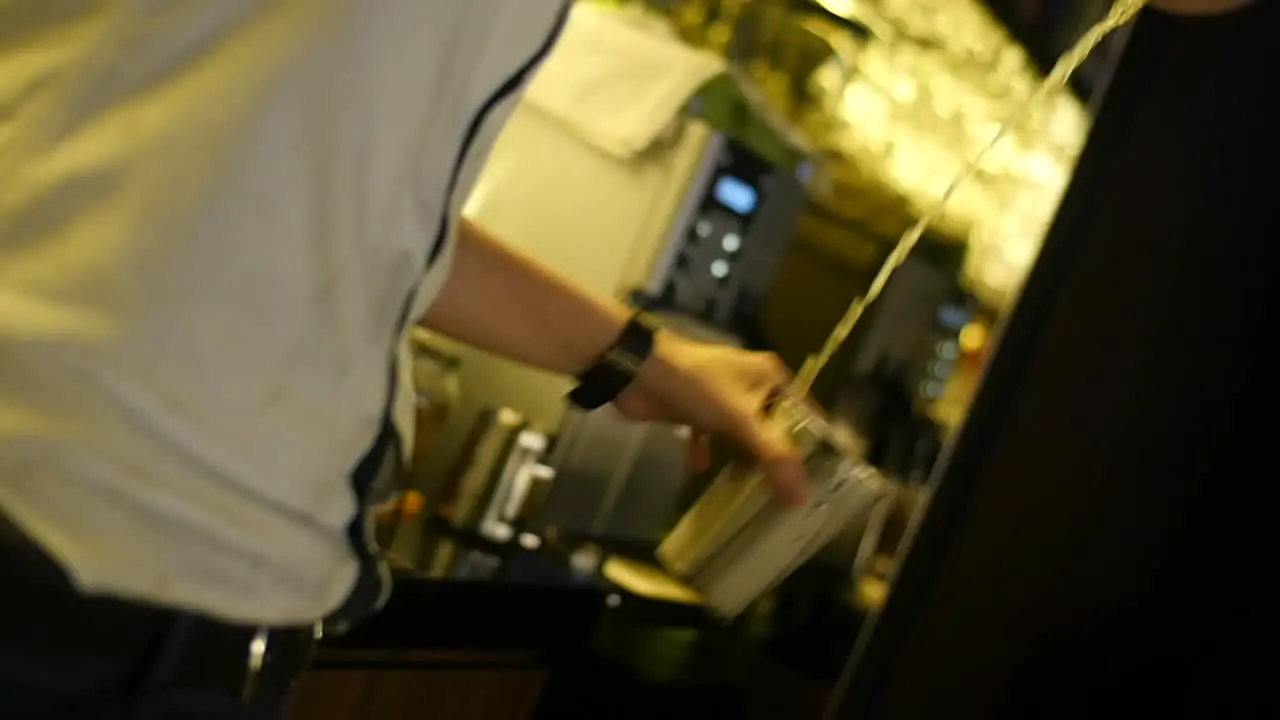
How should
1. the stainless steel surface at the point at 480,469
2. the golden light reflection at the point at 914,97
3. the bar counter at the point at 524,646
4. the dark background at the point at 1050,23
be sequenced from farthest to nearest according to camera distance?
the golden light reflection at the point at 914,97, the dark background at the point at 1050,23, the stainless steel surface at the point at 480,469, the bar counter at the point at 524,646

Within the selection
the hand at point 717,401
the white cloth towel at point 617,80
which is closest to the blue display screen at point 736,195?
the white cloth towel at point 617,80

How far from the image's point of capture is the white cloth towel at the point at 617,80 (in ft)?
5.88

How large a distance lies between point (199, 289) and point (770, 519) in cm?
42

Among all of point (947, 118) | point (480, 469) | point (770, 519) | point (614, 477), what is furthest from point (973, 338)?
point (770, 519)

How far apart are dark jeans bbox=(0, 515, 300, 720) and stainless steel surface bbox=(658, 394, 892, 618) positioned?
1.13 ft

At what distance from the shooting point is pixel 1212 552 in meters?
1.67

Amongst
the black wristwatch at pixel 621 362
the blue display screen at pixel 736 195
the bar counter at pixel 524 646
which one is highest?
→ the blue display screen at pixel 736 195

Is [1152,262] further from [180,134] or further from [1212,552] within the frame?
[180,134]

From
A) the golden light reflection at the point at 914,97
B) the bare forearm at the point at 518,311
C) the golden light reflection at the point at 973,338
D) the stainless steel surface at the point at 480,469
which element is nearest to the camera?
the bare forearm at the point at 518,311

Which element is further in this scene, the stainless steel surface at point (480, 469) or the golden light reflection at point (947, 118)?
the golden light reflection at point (947, 118)

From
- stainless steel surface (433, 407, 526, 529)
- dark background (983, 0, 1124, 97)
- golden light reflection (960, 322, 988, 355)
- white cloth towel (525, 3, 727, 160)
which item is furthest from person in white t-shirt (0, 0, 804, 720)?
golden light reflection (960, 322, 988, 355)

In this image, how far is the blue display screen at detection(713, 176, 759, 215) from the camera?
1.86 metres

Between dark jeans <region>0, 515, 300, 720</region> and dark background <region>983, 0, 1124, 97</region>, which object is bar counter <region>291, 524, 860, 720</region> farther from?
dark background <region>983, 0, 1124, 97</region>

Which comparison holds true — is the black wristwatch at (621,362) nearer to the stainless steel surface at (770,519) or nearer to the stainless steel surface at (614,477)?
the stainless steel surface at (770,519)
